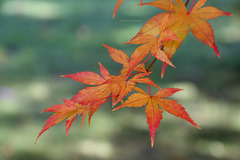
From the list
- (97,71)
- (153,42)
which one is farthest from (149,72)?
(97,71)

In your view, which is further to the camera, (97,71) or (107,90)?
(97,71)

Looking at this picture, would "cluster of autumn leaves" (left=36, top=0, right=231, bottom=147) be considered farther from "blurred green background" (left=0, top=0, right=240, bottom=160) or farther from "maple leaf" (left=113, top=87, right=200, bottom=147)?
"blurred green background" (left=0, top=0, right=240, bottom=160)

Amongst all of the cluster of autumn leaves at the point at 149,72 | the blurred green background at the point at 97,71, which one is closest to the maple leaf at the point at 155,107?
the cluster of autumn leaves at the point at 149,72

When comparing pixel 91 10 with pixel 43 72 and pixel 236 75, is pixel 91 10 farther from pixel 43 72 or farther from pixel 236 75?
pixel 236 75

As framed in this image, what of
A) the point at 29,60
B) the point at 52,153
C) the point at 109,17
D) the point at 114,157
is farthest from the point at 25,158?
the point at 109,17

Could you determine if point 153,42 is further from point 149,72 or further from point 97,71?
point 97,71

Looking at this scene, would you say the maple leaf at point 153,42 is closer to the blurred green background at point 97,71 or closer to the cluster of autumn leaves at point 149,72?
the cluster of autumn leaves at point 149,72

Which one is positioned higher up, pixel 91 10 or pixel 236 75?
pixel 91 10
